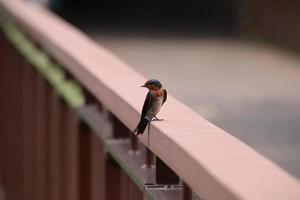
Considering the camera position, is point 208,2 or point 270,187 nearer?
point 270,187

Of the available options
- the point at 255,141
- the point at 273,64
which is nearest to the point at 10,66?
the point at 255,141

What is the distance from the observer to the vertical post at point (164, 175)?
227 cm

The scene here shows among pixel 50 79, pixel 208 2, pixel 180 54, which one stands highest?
pixel 208 2

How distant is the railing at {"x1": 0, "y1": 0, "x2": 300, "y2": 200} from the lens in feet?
5.55

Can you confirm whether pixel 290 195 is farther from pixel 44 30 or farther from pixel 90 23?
pixel 90 23

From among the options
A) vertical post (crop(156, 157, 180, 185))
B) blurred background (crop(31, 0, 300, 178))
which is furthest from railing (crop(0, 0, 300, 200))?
blurred background (crop(31, 0, 300, 178))

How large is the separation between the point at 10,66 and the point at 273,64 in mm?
7729

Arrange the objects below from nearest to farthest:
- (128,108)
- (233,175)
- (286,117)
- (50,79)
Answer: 1. (233,175)
2. (128,108)
3. (50,79)
4. (286,117)

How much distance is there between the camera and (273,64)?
14.3 m

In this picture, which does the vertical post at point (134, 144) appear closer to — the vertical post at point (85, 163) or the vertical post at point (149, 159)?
the vertical post at point (149, 159)

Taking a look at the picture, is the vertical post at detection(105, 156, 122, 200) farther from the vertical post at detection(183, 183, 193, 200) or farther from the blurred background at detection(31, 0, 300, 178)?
the blurred background at detection(31, 0, 300, 178)

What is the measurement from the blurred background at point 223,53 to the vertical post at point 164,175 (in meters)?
3.13

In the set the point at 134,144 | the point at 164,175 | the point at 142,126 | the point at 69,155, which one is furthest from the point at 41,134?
the point at 142,126

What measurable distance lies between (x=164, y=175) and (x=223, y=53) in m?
15.6
